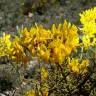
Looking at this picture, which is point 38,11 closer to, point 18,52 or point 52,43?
point 18,52

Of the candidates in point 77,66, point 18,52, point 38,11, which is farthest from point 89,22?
point 38,11

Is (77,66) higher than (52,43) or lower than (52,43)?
lower

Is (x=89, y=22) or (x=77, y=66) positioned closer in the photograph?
(x=89, y=22)

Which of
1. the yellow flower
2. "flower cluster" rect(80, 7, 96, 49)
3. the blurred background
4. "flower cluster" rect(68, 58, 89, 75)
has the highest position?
"flower cluster" rect(80, 7, 96, 49)

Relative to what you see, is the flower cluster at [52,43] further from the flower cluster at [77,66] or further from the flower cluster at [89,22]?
the flower cluster at [77,66]

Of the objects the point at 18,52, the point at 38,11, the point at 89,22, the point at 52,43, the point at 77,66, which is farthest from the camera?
the point at 38,11

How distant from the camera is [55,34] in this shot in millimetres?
3549

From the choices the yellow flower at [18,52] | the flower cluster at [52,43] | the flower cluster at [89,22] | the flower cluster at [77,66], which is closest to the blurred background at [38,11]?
the flower cluster at [77,66]

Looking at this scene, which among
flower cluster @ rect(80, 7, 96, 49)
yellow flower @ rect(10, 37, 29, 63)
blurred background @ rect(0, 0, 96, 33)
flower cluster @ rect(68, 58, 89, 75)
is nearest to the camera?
yellow flower @ rect(10, 37, 29, 63)

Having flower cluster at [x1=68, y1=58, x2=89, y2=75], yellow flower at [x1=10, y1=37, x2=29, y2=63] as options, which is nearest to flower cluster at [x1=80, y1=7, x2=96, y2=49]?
flower cluster at [x1=68, y1=58, x2=89, y2=75]

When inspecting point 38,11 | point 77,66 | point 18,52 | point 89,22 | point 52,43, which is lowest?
point 38,11

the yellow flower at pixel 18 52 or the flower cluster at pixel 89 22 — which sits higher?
the flower cluster at pixel 89 22

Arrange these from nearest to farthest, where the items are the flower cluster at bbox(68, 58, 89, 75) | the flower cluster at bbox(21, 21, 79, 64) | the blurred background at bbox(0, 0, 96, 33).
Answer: the flower cluster at bbox(21, 21, 79, 64) → the flower cluster at bbox(68, 58, 89, 75) → the blurred background at bbox(0, 0, 96, 33)

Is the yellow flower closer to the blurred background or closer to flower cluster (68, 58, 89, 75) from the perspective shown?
flower cluster (68, 58, 89, 75)
